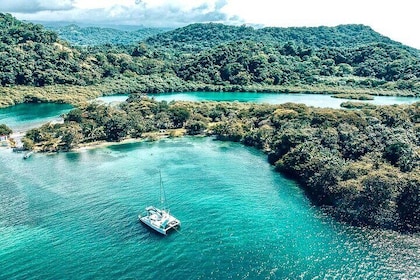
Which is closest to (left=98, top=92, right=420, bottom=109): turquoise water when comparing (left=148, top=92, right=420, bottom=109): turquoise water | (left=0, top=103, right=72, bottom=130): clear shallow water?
(left=148, top=92, right=420, bottom=109): turquoise water

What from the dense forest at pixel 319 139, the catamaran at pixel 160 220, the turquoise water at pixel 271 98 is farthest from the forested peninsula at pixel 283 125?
the catamaran at pixel 160 220

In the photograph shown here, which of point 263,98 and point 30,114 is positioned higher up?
point 263,98

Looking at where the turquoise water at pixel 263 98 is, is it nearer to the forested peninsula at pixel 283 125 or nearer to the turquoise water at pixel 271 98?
the turquoise water at pixel 271 98

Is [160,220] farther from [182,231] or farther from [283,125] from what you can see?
[283,125]

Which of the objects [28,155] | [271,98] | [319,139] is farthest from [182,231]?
[271,98]

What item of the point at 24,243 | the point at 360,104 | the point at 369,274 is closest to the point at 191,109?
the point at 360,104

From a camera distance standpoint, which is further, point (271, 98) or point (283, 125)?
point (271, 98)
